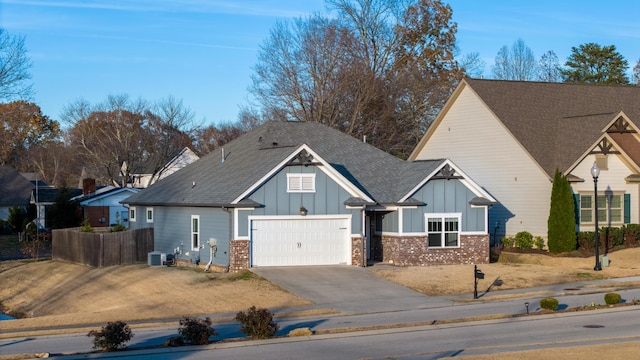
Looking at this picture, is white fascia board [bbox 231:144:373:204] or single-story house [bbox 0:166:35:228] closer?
white fascia board [bbox 231:144:373:204]

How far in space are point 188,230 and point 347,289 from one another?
10307mm

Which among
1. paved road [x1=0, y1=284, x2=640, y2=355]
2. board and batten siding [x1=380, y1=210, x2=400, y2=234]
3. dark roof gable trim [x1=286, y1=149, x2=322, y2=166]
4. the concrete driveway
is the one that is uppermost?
dark roof gable trim [x1=286, y1=149, x2=322, y2=166]

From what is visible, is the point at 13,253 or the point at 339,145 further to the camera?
the point at 13,253

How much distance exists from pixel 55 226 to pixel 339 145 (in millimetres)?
26563

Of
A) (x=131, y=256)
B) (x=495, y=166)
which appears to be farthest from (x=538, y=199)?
(x=131, y=256)

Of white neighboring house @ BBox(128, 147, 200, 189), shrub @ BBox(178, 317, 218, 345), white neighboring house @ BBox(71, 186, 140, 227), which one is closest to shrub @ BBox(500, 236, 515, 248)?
shrub @ BBox(178, 317, 218, 345)

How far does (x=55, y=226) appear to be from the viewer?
60.4 metres

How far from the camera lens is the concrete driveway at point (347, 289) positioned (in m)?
27.3

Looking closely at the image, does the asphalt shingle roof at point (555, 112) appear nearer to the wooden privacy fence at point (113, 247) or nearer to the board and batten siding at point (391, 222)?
the board and batten siding at point (391, 222)

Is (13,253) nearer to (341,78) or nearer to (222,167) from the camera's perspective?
(222,167)

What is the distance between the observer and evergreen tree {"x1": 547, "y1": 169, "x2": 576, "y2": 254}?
127ft

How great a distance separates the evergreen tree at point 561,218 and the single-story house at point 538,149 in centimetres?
152

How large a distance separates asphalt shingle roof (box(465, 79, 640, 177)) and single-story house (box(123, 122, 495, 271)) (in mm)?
6559

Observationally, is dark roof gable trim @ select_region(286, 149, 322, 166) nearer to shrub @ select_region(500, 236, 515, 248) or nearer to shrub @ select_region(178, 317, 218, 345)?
shrub @ select_region(500, 236, 515, 248)
